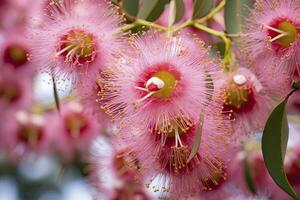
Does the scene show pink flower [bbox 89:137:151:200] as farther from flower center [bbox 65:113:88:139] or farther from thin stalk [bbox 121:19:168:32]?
thin stalk [bbox 121:19:168:32]

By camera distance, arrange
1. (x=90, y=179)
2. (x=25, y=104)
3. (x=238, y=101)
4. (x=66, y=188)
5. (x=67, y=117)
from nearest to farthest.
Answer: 1. (x=238, y=101)
2. (x=90, y=179)
3. (x=67, y=117)
4. (x=25, y=104)
5. (x=66, y=188)

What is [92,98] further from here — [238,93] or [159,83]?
[238,93]

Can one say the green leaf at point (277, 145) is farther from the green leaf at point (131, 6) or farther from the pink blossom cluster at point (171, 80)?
the green leaf at point (131, 6)

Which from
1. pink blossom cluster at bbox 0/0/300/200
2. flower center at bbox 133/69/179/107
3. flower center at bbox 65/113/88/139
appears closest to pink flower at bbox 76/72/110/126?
pink blossom cluster at bbox 0/0/300/200

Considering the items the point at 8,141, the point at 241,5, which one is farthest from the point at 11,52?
the point at 241,5

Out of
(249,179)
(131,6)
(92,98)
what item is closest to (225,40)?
(131,6)

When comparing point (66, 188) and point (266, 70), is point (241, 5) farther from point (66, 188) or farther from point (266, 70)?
point (66, 188)
